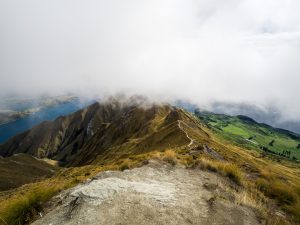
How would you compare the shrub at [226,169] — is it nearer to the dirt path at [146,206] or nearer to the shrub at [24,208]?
the dirt path at [146,206]

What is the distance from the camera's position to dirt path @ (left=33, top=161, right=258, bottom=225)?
35.9 feet

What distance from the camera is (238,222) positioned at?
11.3 meters

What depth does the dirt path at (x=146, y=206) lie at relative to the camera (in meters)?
10.9

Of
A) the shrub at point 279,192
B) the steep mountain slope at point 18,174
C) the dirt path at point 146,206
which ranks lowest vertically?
the steep mountain slope at point 18,174

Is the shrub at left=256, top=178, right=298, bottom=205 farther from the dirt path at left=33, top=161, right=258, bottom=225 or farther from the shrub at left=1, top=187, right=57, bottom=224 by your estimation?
the shrub at left=1, top=187, right=57, bottom=224

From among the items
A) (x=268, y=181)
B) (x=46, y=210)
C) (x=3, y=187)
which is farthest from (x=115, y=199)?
(x=3, y=187)

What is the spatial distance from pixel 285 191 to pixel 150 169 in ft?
27.2

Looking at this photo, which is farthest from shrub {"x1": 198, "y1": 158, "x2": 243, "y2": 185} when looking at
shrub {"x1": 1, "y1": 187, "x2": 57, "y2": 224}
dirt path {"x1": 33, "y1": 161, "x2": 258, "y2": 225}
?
shrub {"x1": 1, "y1": 187, "x2": 57, "y2": 224}

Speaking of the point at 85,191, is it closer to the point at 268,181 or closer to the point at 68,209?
the point at 68,209

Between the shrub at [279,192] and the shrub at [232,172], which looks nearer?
the shrub at [279,192]

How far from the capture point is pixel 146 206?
11789 millimetres

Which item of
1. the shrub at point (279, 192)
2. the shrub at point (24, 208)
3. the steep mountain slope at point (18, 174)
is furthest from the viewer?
the steep mountain slope at point (18, 174)

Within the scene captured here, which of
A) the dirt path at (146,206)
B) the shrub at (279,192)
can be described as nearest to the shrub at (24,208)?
the dirt path at (146,206)

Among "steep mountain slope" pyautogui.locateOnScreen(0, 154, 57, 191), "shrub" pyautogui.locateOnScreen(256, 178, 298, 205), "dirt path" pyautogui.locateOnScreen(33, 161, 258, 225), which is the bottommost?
"steep mountain slope" pyautogui.locateOnScreen(0, 154, 57, 191)
